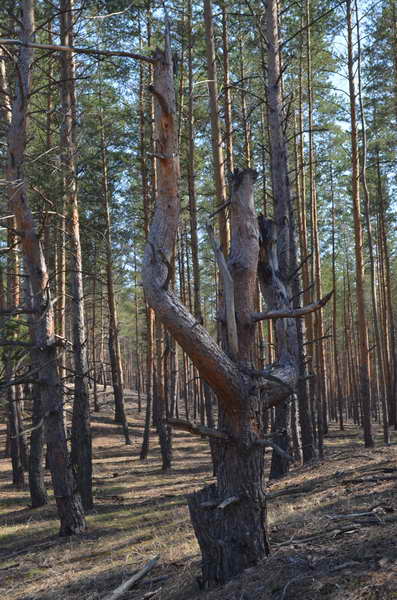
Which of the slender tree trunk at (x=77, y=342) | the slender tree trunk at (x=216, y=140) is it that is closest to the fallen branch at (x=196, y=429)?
the slender tree trunk at (x=77, y=342)

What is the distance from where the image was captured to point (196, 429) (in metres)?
4.17

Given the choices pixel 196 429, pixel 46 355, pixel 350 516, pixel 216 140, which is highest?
pixel 216 140

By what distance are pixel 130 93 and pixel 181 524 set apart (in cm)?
1369

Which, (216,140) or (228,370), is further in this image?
(216,140)

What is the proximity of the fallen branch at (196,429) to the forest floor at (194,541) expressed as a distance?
117 cm

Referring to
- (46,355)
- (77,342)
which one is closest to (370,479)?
(46,355)

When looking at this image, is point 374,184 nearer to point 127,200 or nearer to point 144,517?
point 127,200

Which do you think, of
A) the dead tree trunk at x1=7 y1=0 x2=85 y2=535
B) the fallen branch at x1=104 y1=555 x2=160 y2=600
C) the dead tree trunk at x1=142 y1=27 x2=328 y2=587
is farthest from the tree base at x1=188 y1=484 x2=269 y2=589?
the dead tree trunk at x1=7 y1=0 x2=85 y2=535

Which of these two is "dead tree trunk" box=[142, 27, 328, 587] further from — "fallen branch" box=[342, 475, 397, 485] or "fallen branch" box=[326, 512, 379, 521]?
"fallen branch" box=[342, 475, 397, 485]

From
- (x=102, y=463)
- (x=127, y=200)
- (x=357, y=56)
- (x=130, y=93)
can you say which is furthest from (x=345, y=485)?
(x=127, y=200)

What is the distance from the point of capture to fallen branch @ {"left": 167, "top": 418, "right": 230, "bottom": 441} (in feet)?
13.2

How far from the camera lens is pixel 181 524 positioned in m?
8.32

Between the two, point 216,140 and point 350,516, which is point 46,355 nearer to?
point 350,516

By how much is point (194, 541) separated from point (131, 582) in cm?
156
